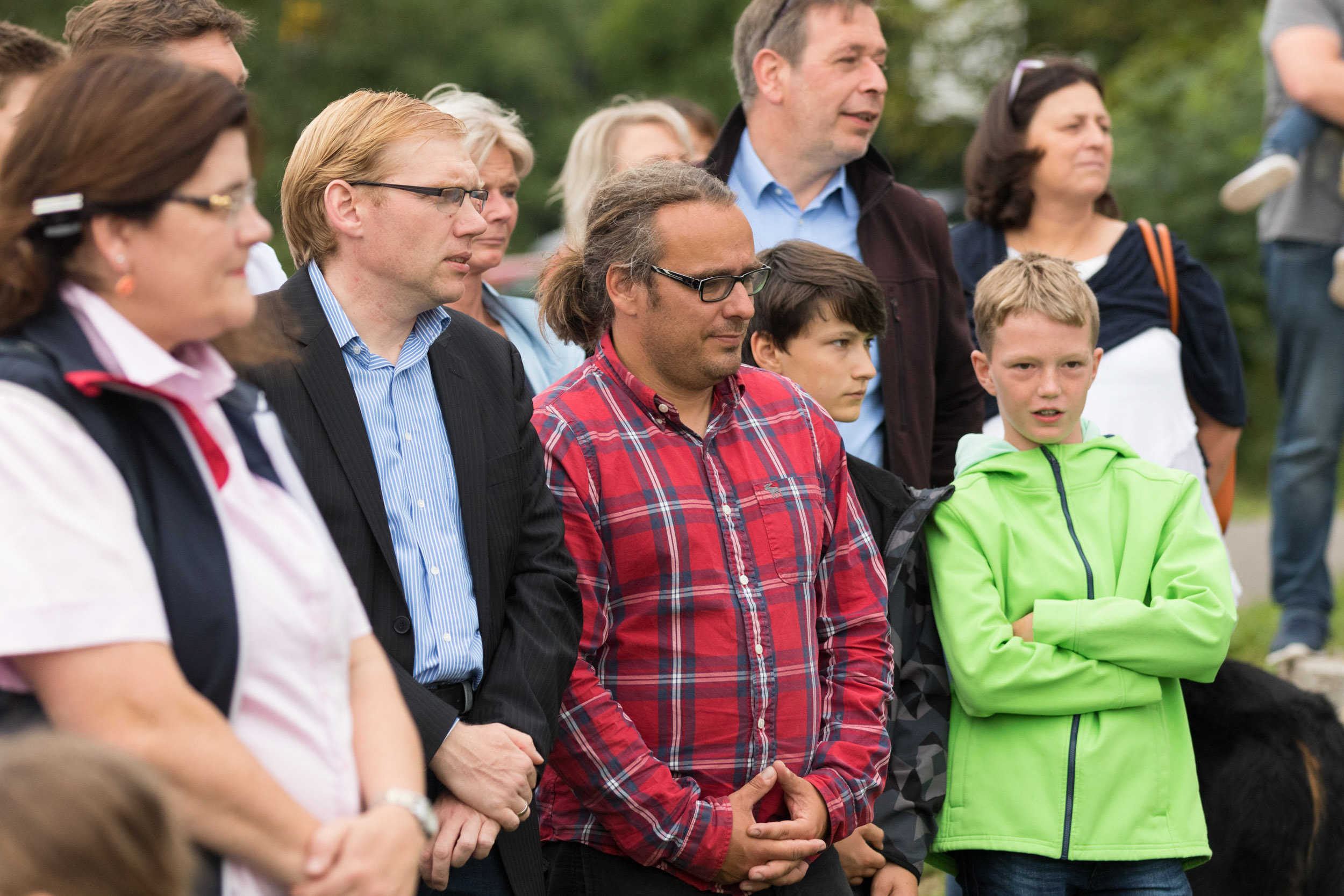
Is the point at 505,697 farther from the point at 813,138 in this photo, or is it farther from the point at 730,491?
the point at 813,138

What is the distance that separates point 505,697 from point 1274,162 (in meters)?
3.90

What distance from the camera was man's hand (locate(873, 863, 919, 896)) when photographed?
3035mm

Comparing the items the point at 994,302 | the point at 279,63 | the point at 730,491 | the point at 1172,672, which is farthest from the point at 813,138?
the point at 279,63

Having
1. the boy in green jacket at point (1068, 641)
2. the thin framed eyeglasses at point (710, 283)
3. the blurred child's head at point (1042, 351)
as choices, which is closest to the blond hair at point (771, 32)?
the blurred child's head at point (1042, 351)

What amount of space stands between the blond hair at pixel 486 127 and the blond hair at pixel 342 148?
1.35m

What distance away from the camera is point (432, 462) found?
101 inches

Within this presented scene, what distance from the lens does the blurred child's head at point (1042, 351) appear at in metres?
3.16

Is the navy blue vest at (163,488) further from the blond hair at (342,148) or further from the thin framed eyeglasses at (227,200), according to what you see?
the blond hair at (342,148)

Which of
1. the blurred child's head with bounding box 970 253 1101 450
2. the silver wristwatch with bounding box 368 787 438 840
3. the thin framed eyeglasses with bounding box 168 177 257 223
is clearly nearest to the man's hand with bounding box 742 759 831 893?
the silver wristwatch with bounding box 368 787 438 840

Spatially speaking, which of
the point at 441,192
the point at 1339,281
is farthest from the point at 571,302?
the point at 1339,281

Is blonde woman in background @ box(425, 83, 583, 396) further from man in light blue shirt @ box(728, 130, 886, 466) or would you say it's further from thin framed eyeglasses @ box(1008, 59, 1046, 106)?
thin framed eyeglasses @ box(1008, 59, 1046, 106)

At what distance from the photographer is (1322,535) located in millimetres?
5336

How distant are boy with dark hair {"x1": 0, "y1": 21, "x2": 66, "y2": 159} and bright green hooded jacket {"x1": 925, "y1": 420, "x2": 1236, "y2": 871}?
2.16 metres

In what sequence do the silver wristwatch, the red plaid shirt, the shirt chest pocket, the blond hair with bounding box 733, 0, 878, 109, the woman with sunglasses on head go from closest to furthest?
1. the woman with sunglasses on head
2. the silver wristwatch
3. the red plaid shirt
4. the shirt chest pocket
5. the blond hair with bounding box 733, 0, 878, 109
